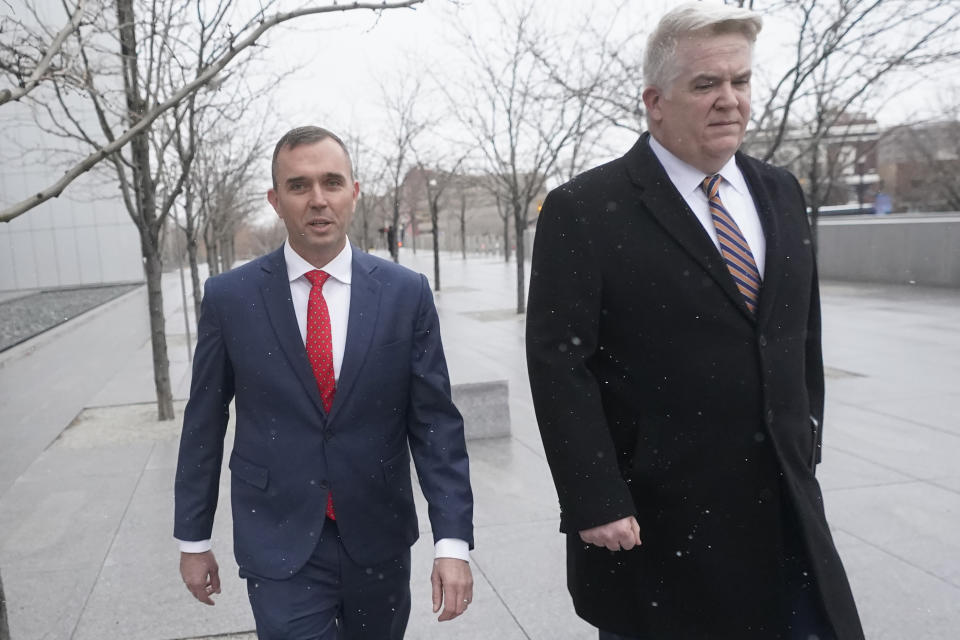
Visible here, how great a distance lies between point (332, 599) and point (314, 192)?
3.80ft

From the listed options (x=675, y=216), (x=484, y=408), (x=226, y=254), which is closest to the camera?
(x=675, y=216)

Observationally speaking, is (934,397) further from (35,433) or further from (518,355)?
(35,433)

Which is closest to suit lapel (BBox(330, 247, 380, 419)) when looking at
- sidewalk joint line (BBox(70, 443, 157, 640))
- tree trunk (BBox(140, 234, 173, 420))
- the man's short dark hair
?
the man's short dark hair

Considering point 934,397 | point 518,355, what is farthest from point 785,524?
point 518,355

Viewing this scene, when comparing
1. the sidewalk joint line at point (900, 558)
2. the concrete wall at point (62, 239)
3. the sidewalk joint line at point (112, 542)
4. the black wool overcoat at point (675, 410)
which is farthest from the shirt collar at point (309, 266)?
the concrete wall at point (62, 239)

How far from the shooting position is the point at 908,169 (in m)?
51.8

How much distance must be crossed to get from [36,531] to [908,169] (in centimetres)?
5590


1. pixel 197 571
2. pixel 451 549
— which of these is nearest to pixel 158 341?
pixel 197 571

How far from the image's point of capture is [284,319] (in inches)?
95.1

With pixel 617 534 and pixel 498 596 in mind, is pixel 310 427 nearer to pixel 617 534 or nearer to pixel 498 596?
pixel 617 534

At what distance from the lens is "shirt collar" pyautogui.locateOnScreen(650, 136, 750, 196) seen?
7.70 ft

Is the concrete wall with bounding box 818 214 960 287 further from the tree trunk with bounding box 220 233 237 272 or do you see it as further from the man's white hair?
the tree trunk with bounding box 220 233 237 272

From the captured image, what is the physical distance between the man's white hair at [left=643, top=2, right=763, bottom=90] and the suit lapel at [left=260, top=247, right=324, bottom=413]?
1.19 meters

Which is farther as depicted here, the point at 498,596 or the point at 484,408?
the point at 484,408
